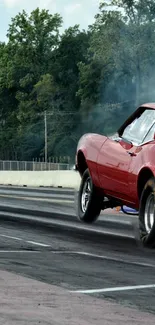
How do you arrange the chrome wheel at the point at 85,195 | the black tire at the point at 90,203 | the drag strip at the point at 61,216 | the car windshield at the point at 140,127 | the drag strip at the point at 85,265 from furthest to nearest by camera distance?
the drag strip at the point at 61,216
the chrome wheel at the point at 85,195
the black tire at the point at 90,203
the car windshield at the point at 140,127
the drag strip at the point at 85,265

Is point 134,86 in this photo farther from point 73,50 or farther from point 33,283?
point 33,283

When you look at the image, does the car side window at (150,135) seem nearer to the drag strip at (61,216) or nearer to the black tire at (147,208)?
the black tire at (147,208)

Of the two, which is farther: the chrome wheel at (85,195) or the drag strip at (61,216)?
the drag strip at (61,216)

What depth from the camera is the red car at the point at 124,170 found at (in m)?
12.6

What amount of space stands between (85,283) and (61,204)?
18.2 meters

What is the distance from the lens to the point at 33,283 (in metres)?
9.16

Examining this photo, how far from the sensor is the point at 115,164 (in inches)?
541

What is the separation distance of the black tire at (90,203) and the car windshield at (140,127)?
1.53 m

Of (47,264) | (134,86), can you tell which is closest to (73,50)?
(134,86)

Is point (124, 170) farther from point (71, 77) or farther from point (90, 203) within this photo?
point (71, 77)

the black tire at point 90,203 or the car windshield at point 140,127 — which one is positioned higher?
the car windshield at point 140,127

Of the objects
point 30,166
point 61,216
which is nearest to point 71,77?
point 30,166

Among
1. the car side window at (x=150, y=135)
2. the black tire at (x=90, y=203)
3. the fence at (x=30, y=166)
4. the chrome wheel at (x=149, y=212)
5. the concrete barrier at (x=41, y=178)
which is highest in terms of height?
the car side window at (x=150, y=135)

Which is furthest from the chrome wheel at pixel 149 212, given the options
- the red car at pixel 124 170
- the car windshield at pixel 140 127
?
the car windshield at pixel 140 127
